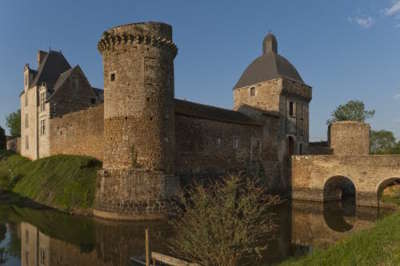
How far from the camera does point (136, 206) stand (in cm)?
1369

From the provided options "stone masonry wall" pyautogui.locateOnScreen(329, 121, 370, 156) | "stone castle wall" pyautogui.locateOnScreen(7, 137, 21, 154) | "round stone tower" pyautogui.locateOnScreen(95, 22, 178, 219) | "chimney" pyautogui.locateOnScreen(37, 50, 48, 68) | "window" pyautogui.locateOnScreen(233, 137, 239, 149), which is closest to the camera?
"round stone tower" pyautogui.locateOnScreen(95, 22, 178, 219)

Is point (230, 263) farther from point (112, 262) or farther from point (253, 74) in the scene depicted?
point (253, 74)

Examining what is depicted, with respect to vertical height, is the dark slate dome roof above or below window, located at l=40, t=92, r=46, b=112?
above

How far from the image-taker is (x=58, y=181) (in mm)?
18422

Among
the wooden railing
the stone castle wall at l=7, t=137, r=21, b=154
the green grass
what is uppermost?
the stone castle wall at l=7, t=137, r=21, b=154

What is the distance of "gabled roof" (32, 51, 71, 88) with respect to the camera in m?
26.7

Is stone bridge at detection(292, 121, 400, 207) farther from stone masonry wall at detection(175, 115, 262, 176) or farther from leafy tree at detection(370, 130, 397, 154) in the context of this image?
leafy tree at detection(370, 130, 397, 154)

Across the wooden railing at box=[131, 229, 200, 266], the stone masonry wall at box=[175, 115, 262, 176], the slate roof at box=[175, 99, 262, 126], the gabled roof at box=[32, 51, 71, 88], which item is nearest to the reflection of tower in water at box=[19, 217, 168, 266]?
the wooden railing at box=[131, 229, 200, 266]

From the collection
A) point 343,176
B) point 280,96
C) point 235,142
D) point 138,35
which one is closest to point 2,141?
point 235,142

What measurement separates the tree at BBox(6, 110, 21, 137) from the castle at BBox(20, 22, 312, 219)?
2162cm

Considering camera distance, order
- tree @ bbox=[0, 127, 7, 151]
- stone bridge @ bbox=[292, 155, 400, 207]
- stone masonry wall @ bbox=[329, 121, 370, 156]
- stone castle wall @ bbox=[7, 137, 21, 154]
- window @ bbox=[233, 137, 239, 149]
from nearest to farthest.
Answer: stone bridge @ bbox=[292, 155, 400, 207] < window @ bbox=[233, 137, 239, 149] < stone masonry wall @ bbox=[329, 121, 370, 156] < stone castle wall @ bbox=[7, 137, 21, 154] < tree @ bbox=[0, 127, 7, 151]

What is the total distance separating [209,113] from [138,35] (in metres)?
8.00

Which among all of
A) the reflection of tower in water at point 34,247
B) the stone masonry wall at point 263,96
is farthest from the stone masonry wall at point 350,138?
the reflection of tower in water at point 34,247

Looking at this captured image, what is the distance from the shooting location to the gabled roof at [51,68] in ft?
87.7
